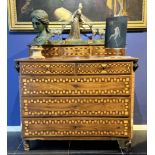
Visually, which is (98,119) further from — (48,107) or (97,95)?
(48,107)

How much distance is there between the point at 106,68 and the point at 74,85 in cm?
35

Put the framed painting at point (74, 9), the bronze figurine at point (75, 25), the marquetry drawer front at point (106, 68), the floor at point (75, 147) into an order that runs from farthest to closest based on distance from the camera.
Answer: the framed painting at point (74, 9), the bronze figurine at point (75, 25), the floor at point (75, 147), the marquetry drawer front at point (106, 68)

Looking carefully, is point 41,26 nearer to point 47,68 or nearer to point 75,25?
point 75,25

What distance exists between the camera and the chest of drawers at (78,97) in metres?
2.40

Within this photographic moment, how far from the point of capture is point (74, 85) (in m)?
2.43

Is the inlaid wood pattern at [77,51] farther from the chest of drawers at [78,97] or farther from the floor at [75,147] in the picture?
the floor at [75,147]

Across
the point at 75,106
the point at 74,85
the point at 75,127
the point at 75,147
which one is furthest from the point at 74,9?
the point at 75,147

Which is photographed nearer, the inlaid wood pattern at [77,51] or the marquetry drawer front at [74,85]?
the marquetry drawer front at [74,85]

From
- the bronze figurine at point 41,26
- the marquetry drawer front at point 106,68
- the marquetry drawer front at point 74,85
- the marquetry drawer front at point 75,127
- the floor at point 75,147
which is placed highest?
the bronze figurine at point 41,26

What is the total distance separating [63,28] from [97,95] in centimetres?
98

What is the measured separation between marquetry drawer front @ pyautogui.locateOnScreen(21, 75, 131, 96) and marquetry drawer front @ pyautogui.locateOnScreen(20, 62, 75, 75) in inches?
1.9

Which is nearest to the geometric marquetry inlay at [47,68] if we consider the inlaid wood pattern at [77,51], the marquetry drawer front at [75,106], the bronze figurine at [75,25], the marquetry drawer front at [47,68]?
the marquetry drawer front at [47,68]

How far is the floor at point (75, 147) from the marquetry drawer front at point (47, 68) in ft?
2.71

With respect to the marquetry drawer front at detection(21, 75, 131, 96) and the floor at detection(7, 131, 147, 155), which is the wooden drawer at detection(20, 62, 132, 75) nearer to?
the marquetry drawer front at detection(21, 75, 131, 96)
